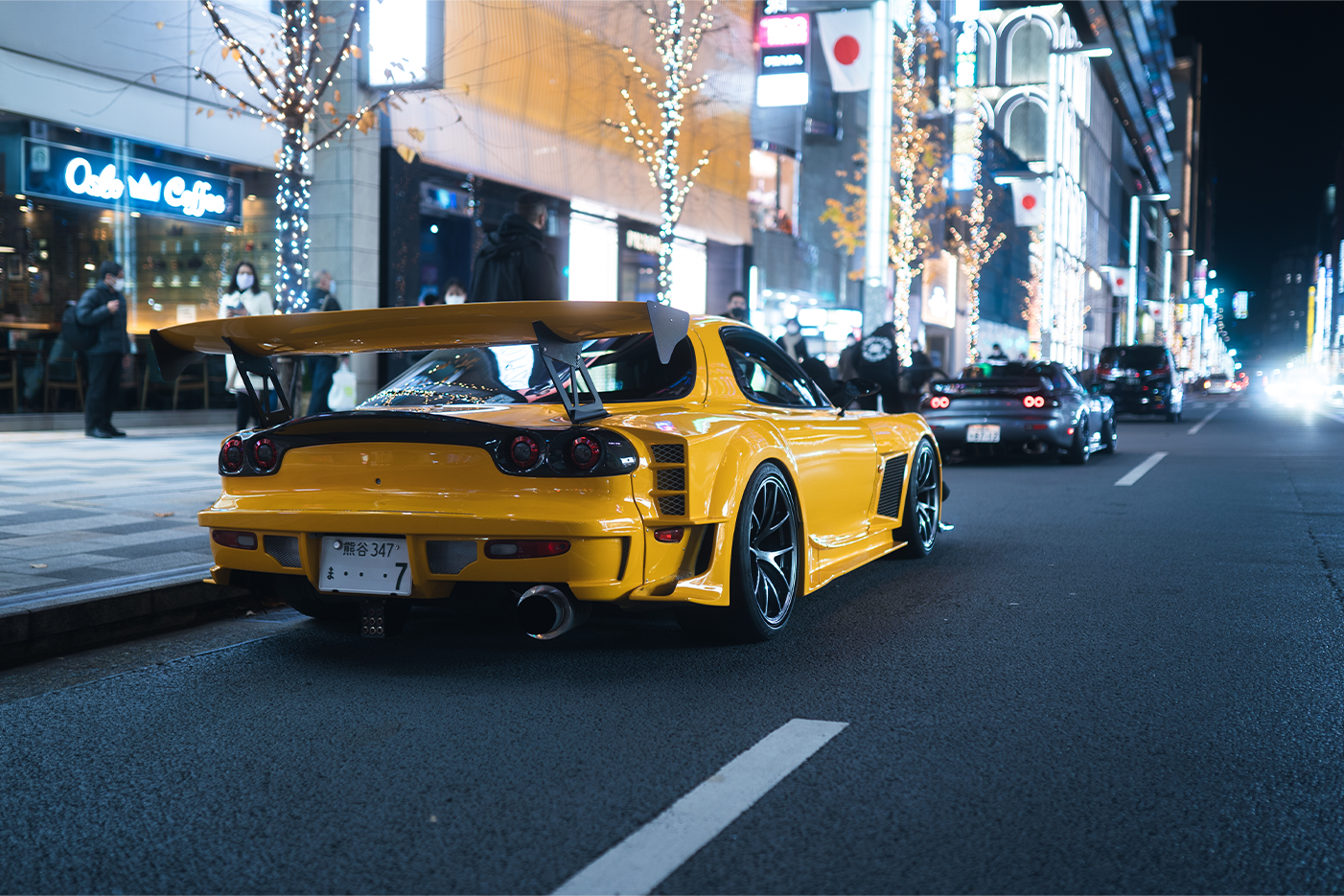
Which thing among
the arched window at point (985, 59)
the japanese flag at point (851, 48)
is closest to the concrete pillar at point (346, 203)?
the japanese flag at point (851, 48)

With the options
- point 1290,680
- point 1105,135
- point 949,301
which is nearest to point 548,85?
point 1290,680

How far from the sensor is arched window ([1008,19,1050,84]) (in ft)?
259

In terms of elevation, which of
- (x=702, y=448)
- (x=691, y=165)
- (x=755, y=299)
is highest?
(x=691, y=165)

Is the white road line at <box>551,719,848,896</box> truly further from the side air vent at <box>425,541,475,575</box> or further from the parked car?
the parked car

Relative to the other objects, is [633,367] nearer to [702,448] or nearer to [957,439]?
[702,448]

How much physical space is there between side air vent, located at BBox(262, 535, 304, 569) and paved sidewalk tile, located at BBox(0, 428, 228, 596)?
141 centimetres

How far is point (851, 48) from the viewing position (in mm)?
19297

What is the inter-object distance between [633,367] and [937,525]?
316 cm

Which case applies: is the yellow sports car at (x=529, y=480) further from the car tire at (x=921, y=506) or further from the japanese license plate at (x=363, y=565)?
the car tire at (x=921, y=506)

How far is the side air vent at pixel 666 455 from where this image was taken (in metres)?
4.45

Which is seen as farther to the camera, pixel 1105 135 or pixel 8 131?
pixel 1105 135

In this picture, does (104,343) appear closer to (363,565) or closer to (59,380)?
(59,380)

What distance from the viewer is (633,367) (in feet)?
16.9

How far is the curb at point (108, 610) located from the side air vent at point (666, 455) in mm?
1795
